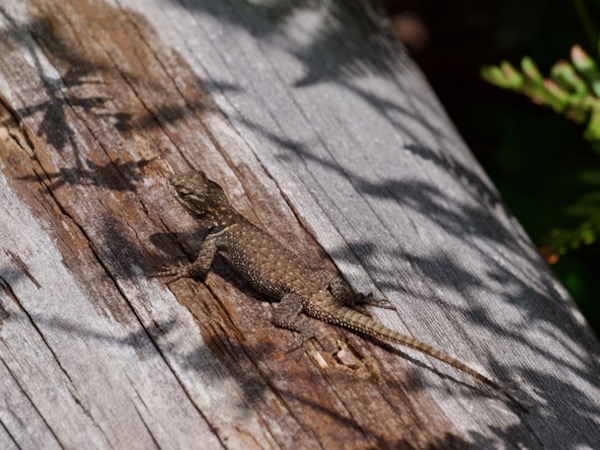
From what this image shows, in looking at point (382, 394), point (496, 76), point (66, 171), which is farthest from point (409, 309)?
point (496, 76)

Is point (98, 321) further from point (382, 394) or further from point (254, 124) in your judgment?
point (254, 124)

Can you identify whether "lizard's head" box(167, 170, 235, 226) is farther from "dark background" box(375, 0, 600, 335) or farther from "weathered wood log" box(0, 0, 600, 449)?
"dark background" box(375, 0, 600, 335)

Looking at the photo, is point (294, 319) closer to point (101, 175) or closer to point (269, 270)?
point (269, 270)

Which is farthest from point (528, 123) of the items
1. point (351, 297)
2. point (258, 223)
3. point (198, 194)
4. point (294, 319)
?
point (294, 319)

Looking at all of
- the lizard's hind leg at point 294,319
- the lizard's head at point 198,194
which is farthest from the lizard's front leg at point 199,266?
the lizard's hind leg at point 294,319

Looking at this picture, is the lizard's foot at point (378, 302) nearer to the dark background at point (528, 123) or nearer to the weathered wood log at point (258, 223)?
the weathered wood log at point (258, 223)
